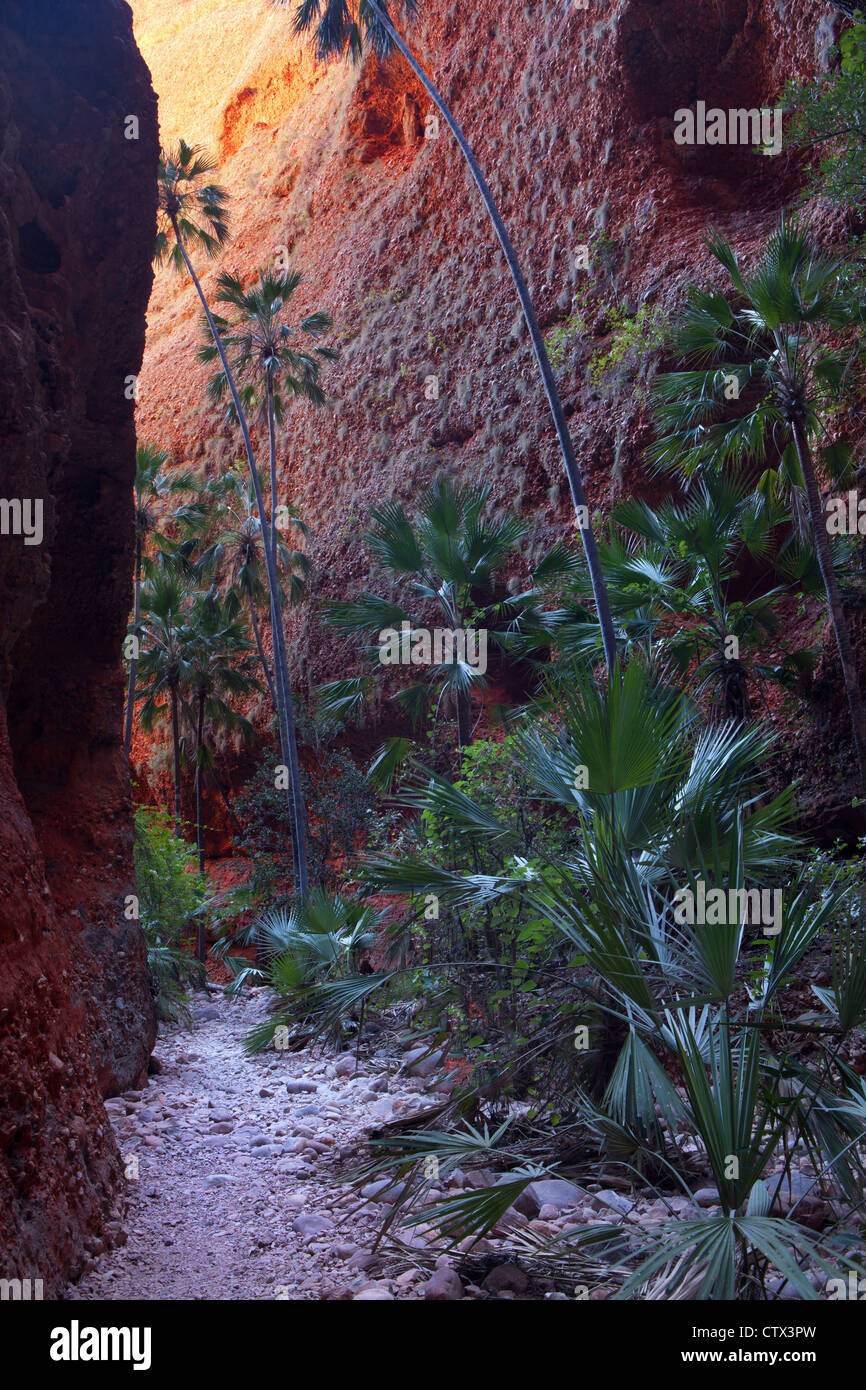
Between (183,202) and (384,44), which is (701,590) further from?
(183,202)

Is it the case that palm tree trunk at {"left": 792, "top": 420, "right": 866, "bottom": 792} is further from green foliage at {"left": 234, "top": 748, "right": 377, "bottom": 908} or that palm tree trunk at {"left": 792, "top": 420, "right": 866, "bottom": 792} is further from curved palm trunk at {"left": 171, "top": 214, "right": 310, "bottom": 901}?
green foliage at {"left": 234, "top": 748, "right": 377, "bottom": 908}

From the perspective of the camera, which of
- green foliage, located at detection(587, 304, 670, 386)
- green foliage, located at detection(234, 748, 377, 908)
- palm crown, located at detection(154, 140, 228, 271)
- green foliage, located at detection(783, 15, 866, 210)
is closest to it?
green foliage, located at detection(783, 15, 866, 210)

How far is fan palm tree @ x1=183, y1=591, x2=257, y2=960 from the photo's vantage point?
68.4 feet

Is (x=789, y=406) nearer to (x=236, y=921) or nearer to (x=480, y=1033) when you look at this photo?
(x=480, y=1033)

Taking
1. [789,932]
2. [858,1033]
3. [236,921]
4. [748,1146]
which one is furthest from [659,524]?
[236,921]

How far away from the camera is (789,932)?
3.12 meters

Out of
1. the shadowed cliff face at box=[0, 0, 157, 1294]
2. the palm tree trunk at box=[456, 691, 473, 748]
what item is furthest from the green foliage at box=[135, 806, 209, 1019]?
the palm tree trunk at box=[456, 691, 473, 748]

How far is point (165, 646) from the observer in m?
20.0

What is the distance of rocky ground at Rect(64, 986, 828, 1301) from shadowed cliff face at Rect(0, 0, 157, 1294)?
0.32 metres

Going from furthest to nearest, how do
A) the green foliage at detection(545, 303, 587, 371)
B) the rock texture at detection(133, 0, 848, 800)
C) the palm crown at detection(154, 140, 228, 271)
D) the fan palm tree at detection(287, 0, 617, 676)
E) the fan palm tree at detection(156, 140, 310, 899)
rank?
the palm crown at detection(154, 140, 228, 271)
the green foliage at detection(545, 303, 587, 371)
the fan palm tree at detection(156, 140, 310, 899)
the rock texture at detection(133, 0, 848, 800)
the fan palm tree at detection(287, 0, 617, 676)

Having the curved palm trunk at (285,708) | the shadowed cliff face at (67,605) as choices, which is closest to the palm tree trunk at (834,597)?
the shadowed cliff face at (67,605)

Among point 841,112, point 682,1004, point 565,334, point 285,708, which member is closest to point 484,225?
point 565,334

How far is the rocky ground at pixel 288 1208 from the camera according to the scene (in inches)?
132

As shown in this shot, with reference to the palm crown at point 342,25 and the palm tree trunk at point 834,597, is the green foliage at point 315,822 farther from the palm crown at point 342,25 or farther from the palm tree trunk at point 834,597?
the palm crown at point 342,25
